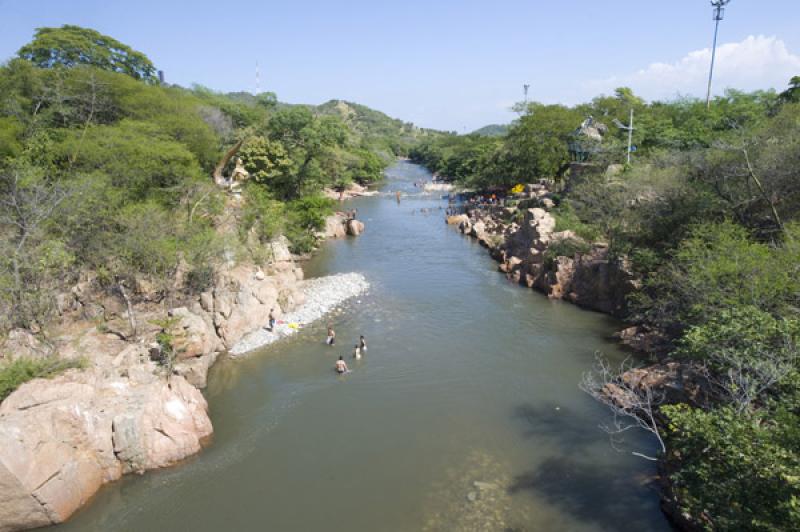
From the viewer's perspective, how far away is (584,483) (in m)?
13.3

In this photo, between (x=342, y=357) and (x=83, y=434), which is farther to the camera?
(x=342, y=357)

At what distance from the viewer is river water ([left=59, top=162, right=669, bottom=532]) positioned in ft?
40.6

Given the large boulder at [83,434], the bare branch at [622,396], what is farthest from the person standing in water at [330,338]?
the bare branch at [622,396]

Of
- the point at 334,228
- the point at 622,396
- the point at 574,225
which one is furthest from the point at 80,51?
the point at 622,396

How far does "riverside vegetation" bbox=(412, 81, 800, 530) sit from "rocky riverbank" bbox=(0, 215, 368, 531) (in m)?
13.5

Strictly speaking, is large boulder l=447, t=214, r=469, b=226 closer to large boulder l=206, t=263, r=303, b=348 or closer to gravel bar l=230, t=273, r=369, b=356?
gravel bar l=230, t=273, r=369, b=356

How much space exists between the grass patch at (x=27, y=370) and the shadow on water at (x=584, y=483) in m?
13.8

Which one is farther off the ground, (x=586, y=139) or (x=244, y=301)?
(x=586, y=139)

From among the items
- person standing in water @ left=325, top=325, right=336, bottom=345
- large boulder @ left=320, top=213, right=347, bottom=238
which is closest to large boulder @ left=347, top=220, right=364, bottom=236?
large boulder @ left=320, top=213, right=347, bottom=238

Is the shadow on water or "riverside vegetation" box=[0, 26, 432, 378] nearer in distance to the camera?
the shadow on water

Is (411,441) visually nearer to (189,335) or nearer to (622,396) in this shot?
(622,396)

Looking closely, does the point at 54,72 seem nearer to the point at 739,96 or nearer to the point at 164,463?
the point at 164,463

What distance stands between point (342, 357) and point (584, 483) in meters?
10.6

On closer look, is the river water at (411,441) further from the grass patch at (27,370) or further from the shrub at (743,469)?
the shrub at (743,469)
